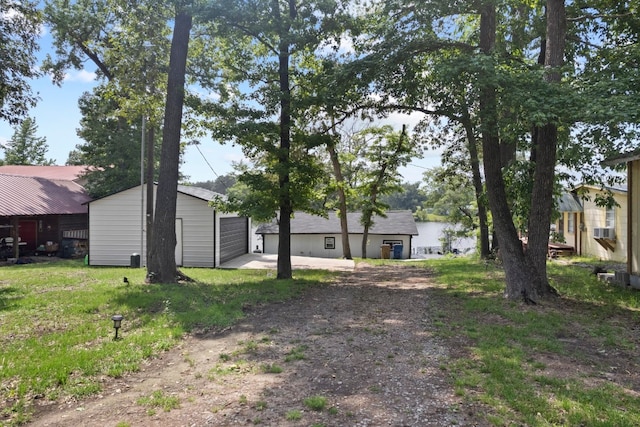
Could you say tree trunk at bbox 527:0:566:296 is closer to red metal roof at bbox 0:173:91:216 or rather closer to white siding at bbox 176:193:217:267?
white siding at bbox 176:193:217:267

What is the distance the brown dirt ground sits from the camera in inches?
143

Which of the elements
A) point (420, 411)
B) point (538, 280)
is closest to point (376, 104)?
point (538, 280)

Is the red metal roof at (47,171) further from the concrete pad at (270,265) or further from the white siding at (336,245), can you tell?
the concrete pad at (270,265)

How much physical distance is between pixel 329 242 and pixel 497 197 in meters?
22.3

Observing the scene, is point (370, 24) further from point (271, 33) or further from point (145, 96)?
point (145, 96)

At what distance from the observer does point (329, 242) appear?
31.1 meters

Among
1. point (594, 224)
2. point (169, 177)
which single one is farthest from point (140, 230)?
point (594, 224)

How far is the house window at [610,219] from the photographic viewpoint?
1669cm

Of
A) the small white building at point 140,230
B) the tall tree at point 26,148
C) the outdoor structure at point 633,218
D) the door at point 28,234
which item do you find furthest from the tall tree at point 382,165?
the tall tree at point 26,148

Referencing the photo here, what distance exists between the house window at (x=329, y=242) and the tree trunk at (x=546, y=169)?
22.4 m

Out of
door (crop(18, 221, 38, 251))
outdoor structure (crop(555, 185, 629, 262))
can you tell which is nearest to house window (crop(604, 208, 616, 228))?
outdoor structure (crop(555, 185, 629, 262))

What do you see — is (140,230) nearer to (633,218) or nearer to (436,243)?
(633,218)

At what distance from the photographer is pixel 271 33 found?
38.0 ft

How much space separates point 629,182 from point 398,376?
8758 millimetres
